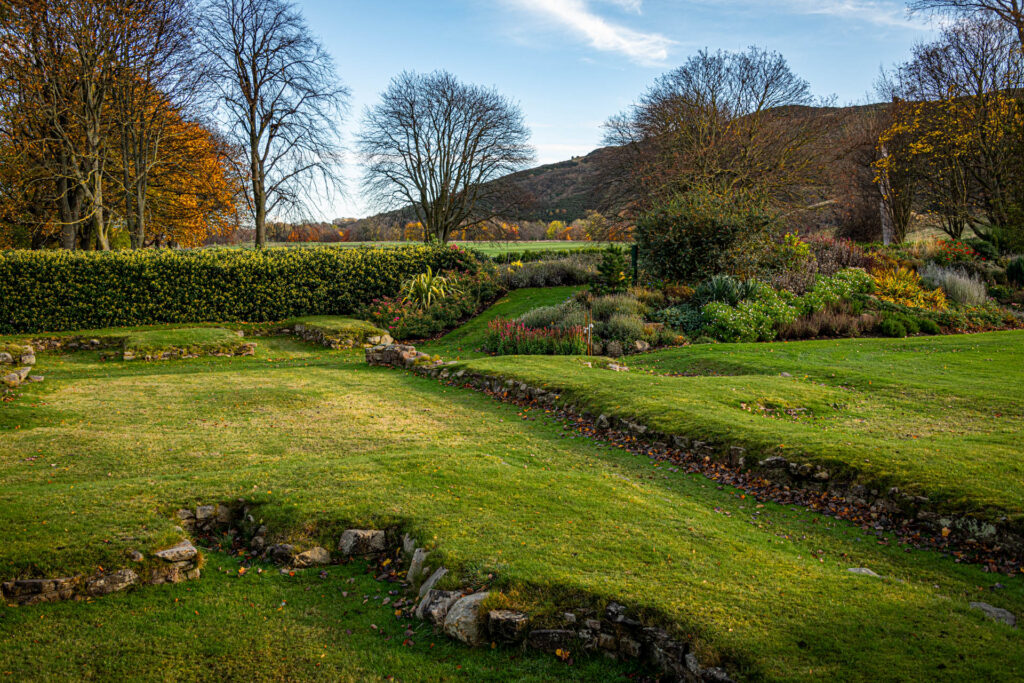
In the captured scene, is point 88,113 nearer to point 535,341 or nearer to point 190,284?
point 190,284

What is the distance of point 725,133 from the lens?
2880 centimetres

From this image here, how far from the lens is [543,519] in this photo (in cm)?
533

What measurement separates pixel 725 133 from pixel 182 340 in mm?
25449

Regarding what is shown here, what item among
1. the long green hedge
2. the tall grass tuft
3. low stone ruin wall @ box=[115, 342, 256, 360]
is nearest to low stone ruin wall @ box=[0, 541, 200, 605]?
low stone ruin wall @ box=[115, 342, 256, 360]

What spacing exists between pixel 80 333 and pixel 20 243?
11.7 m

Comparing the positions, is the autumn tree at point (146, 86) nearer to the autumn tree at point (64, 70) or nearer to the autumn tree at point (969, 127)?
the autumn tree at point (64, 70)

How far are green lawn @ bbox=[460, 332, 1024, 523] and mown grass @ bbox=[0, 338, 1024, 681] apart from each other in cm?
93

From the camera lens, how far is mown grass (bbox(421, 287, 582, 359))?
55.7ft

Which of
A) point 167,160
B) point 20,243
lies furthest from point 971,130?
point 20,243

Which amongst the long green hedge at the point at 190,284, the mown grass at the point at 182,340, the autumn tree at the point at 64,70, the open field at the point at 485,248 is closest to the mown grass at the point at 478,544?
the mown grass at the point at 182,340

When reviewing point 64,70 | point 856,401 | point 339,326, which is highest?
point 64,70

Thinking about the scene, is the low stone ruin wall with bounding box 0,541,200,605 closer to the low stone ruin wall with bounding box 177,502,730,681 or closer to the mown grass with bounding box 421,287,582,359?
the low stone ruin wall with bounding box 177,502,730,681

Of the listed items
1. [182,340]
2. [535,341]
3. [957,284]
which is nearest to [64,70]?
[182,340]

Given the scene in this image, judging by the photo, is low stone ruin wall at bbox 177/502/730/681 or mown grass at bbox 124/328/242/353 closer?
low stone ruin wall at bbox 177/502/730/681
